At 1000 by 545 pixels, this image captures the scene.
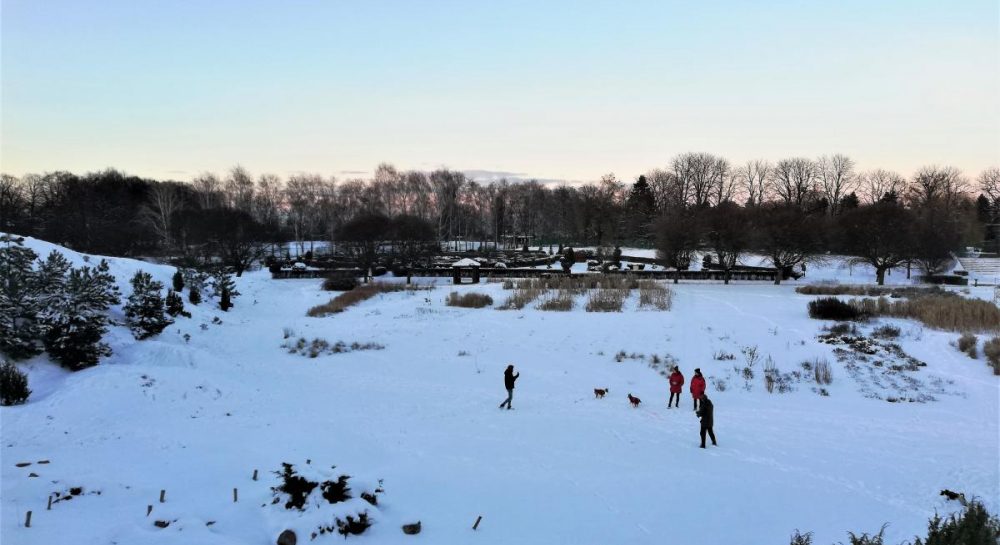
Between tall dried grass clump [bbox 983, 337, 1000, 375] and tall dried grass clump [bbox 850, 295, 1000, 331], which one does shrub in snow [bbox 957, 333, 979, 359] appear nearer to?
tall dried grass clump [bbox 983, 337, 1000, 375]

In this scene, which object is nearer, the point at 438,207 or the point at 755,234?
the point at 755,234

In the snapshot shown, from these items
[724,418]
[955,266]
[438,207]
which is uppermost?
[438,207]

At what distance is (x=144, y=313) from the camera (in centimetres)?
1834

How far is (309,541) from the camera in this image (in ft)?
23.4

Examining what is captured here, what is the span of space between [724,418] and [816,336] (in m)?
9.23

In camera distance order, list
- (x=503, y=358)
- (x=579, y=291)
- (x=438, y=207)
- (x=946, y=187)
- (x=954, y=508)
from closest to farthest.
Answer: (x=954, y=508)
(x=503, y=358)
(x=579, y=291)
(x=946, y=187)
(x=438, y=207)

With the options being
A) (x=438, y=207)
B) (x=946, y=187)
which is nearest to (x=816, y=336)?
(x=438, y=207)

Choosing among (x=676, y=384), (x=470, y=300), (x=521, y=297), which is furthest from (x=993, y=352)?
(x=470, y=300)

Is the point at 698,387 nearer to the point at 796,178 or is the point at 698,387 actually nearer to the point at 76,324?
the point at 76,324

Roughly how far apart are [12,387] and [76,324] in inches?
137

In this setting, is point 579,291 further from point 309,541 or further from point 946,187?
point 946,187

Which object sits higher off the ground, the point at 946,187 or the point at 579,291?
the point at 946,187

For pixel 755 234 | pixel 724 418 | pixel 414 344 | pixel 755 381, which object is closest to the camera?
pixel 724 418

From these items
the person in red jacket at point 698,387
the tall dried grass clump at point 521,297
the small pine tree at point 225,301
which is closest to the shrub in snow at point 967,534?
the person in red jacket at point 698,387
